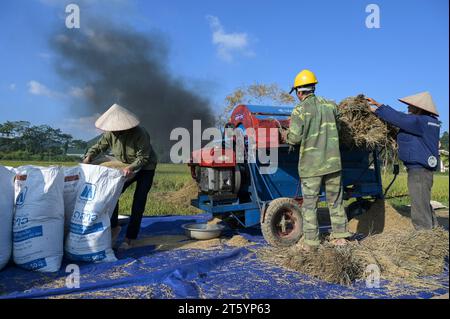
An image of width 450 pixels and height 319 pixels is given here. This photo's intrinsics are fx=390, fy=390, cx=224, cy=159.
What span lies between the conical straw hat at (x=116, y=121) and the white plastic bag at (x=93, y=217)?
60cm

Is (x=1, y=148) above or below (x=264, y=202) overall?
above

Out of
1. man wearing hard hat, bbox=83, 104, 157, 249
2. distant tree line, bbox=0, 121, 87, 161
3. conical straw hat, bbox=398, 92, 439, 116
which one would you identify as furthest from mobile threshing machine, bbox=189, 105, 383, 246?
distant tree line, bbox=0, 121, 87, 161

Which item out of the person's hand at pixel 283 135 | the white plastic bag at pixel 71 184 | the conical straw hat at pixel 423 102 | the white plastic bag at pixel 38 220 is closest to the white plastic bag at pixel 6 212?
the white plastic bag at pixel 38 220

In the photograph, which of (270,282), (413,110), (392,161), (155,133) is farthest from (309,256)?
(155,133)

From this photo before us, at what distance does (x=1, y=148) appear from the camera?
12.9m

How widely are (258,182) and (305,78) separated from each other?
156 centimetres

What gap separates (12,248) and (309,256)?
2.88 meters

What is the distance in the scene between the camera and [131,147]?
4.73 m

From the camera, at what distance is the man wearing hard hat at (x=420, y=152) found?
453 centimetres

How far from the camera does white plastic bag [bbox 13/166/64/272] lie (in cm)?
368

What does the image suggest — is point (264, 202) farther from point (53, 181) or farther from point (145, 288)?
point (53, 181)

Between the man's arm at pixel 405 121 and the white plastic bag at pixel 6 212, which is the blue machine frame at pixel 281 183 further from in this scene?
the white plastic bag at pixel 6 212

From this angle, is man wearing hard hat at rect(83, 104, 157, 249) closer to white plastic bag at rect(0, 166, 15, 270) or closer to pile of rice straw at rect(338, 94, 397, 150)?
white plastic bag at rect(0, 166, 15, 270)

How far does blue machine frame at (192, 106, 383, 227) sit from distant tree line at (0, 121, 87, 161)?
1038 centimetres
